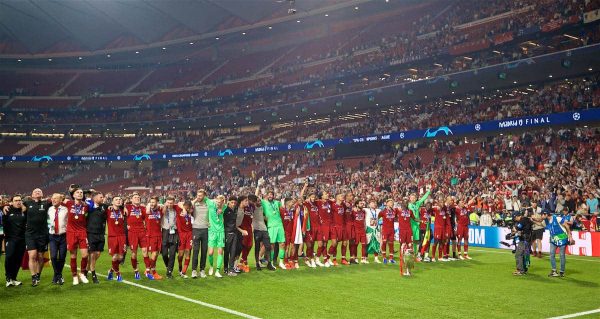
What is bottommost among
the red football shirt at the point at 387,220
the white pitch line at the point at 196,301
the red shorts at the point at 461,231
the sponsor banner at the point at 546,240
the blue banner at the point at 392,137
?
the white pitch line at the point at 196,301

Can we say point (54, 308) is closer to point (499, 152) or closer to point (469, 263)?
point (469, 263)

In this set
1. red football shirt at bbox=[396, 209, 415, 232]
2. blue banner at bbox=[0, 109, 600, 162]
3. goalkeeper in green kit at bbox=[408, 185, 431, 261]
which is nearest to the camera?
red football shirt at bbox=[396, 209, 415, 232]

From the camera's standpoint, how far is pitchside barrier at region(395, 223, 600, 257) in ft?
64.1

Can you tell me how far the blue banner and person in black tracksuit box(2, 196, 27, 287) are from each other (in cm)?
3018


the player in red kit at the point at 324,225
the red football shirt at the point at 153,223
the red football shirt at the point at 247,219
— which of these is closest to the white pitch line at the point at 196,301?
the red football shirt at the point at 153,223

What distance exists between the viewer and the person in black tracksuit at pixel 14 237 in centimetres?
1148

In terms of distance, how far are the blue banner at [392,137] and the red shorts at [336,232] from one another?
2219cm

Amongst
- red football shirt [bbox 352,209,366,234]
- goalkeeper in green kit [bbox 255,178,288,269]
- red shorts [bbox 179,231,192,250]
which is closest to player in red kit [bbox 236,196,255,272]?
goalkeeper in green kit [bbox 255,178,288,269]

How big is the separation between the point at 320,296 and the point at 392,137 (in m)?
32.6

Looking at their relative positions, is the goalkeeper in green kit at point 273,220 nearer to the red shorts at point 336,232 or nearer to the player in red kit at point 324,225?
the player in red kit at point 324,225

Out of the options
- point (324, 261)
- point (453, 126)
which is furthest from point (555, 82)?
point (324, 261)

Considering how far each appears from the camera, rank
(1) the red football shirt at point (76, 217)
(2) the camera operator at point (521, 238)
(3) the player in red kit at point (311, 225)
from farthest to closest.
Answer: (3) the player in red kit at point (311, 225) < (2) the camera operator at point (521, 238) < (1) the red football shirt at point (76, 217)

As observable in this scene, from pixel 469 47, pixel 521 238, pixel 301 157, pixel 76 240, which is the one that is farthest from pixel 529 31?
pixel 76 240

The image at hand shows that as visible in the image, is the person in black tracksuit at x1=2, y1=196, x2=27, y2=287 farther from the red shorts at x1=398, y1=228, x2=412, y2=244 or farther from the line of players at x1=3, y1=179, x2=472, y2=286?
the red shorts at x1=398, y1=228, x2=412, y2=244
